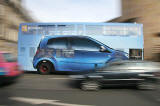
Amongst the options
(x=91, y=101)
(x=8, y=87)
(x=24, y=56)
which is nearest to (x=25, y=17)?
(x=24, y=56)

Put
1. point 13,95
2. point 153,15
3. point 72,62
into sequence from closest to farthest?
1. point 13,95
2. point 72,62
3. point 153,15

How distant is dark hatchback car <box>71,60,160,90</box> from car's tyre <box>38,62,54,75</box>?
4.96m

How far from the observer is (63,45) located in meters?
12.5

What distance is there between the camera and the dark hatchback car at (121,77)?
7945mm

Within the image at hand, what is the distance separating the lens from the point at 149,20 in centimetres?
2058

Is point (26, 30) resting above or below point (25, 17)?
below

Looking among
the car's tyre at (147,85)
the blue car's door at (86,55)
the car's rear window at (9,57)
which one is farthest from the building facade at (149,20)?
the car's rear window at (9,57)

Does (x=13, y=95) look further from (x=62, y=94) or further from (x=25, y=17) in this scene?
(x=25, y=17)

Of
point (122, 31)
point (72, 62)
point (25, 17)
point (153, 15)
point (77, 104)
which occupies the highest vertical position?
point (25, 17)

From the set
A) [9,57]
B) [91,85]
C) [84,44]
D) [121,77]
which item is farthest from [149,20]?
[9,57]

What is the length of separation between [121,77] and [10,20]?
100 feet

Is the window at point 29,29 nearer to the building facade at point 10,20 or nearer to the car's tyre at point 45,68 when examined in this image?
the car's tyre at point 45,68

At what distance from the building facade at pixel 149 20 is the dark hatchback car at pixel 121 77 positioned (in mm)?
10662

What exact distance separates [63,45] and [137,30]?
4527mm
